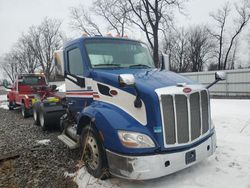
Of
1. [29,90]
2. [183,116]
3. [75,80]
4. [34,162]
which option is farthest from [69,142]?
[29,90]

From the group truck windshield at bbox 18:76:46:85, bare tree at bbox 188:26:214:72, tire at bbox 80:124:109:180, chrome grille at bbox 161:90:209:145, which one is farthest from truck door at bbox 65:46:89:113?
bare tree at bbox 188:26:214:72

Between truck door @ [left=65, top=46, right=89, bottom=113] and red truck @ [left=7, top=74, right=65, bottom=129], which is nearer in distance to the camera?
truck door @ [left=65, top=46, right=89, bottom=113]

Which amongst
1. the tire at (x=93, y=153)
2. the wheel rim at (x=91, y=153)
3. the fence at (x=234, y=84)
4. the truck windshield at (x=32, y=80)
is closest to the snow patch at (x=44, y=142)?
the tire at (x=93, y=153)

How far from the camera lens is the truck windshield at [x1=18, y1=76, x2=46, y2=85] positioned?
13.7m

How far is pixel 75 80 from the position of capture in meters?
5.58

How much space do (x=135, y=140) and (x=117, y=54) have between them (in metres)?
2.20

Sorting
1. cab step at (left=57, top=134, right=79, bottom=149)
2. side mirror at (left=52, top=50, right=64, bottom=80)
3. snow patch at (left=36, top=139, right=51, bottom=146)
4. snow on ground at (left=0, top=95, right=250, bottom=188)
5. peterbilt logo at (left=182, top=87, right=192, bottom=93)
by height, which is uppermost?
side mirror at (left=52, top=50, right=64, bottom=80)

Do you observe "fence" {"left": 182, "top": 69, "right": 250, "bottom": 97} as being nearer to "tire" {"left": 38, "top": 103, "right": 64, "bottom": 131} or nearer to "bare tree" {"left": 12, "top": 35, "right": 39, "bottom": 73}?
"tire" {"left": 38, "top": 103, "right": 64, "bottom": 131}

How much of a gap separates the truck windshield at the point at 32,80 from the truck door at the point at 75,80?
848cm

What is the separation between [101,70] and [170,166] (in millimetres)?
2138

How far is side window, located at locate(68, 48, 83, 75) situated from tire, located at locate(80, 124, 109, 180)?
133 centimetres

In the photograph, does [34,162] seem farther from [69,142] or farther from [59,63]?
[59,63]

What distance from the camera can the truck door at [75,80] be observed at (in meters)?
5.31

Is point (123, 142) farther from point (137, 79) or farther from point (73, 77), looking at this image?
point (73, 77)
